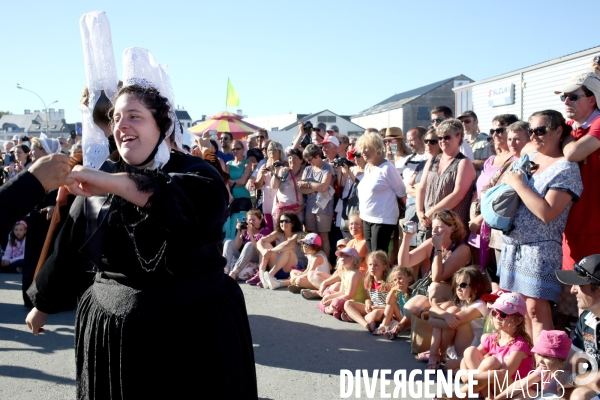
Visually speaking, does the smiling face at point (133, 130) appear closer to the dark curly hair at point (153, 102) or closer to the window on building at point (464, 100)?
the dark curly hair at point (153, 102)

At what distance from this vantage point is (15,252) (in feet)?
29.6

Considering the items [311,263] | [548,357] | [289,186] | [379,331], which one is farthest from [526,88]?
[548,357]

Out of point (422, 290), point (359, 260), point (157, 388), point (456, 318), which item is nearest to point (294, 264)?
point (359, 260)

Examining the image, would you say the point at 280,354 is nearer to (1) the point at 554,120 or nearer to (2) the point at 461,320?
(2) the point at 461,320

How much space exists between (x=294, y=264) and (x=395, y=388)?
142 inches

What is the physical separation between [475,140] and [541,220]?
10.6 feet

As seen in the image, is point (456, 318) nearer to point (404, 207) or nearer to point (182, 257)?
point (404, 207)

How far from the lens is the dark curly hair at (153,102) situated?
7.26ft

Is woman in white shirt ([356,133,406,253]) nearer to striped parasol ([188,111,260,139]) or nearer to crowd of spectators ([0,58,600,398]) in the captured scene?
crowd of spectators ([0,58,600,398])

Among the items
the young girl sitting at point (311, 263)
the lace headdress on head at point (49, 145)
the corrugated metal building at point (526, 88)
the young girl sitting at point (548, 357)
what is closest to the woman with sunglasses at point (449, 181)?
the young girl sitting at point (311, 263)

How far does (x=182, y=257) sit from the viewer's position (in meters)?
2.20

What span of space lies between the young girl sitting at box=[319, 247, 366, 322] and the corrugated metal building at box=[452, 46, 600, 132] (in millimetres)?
11138

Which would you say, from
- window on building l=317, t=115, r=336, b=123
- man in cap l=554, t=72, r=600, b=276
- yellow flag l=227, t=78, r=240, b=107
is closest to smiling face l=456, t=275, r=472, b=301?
man in cap l=554, t=72, r=600, b=276

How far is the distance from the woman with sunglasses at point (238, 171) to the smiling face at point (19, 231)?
137 inches
